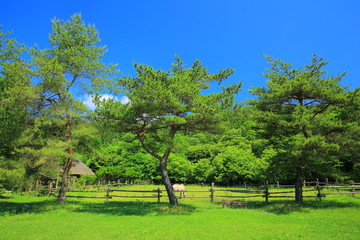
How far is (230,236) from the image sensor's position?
739 centimetres

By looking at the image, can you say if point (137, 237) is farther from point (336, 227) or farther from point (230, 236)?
point (336, 227)

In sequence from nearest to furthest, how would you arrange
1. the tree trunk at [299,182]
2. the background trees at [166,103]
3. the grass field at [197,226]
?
the grass field at [197,226] < the background trees at [166,103] < the tree trunk at [299,182]

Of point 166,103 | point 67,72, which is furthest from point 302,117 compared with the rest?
point 67,72

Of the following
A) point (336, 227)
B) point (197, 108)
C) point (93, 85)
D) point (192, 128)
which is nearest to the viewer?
point (336, 227)

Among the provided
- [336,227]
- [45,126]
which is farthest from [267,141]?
[45,126]

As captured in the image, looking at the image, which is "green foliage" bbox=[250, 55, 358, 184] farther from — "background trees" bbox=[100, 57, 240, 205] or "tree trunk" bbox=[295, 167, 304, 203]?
"background trees" bbox=[100, 57, 240, 205]

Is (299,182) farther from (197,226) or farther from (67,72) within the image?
(67,72)

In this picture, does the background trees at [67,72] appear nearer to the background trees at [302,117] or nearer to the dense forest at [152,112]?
the dense forest at [152,112]

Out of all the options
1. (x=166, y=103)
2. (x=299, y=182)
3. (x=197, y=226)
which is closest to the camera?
(x=197, y=226)

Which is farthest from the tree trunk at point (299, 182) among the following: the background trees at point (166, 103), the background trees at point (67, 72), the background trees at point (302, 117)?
the background trees at point (67, 72)

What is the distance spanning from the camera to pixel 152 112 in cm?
1202

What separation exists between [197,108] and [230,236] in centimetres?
589

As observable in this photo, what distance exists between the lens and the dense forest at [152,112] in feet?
39.3

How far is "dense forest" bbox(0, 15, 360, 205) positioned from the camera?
1198 centimetres
